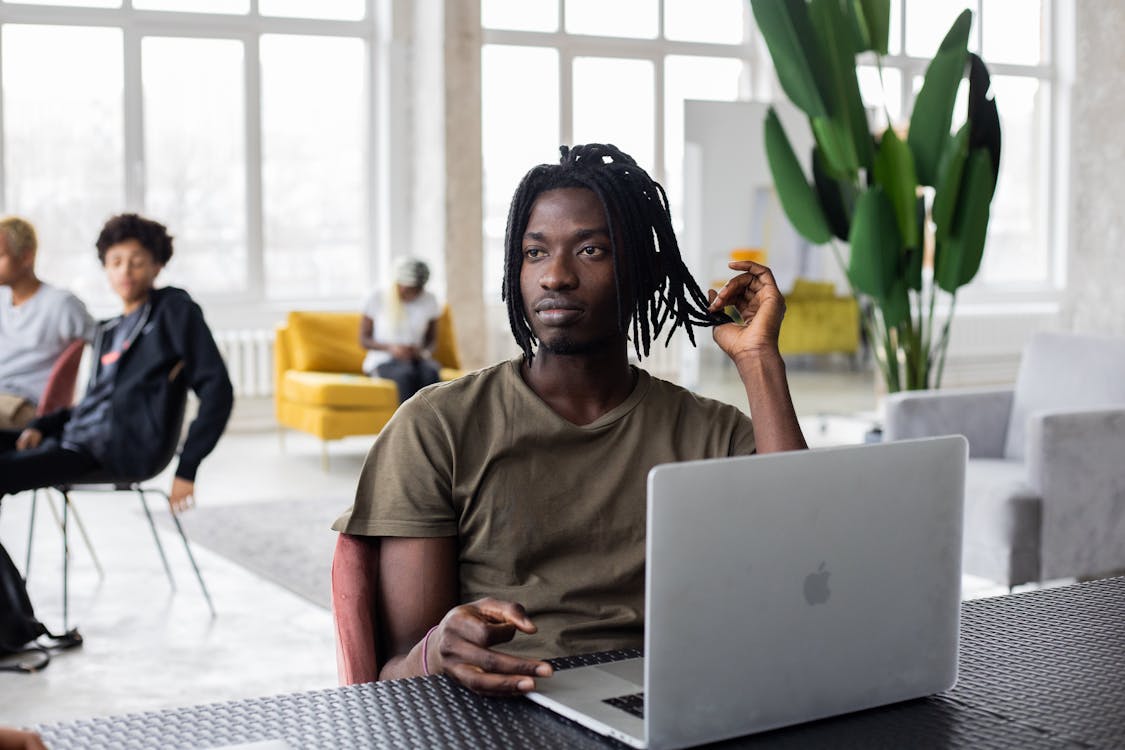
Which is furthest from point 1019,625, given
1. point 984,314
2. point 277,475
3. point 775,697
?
point 984,314

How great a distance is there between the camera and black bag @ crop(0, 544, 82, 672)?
12.7ft

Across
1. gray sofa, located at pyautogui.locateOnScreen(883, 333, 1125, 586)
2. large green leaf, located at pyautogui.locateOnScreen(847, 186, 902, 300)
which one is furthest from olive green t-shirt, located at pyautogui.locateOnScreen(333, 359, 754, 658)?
large green leaf, located at pyautogui.locateOnScreen(847, 186, 902, 300)

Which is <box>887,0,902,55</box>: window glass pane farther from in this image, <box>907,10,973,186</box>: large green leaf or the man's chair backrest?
the man's chair backrest

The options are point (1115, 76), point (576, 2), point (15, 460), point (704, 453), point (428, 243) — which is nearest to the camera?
point (704, 453)

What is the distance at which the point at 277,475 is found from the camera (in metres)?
7.17

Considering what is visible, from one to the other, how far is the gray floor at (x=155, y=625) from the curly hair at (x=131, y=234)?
3.64 ft

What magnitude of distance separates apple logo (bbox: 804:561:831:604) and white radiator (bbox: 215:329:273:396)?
7874 millimetres

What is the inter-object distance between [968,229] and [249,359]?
5.07 metres

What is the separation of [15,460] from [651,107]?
7351 millimetres

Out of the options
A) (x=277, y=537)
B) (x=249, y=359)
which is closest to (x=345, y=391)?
(x=249, y=359)

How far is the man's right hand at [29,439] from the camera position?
4.11m

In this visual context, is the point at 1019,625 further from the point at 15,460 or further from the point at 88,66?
the point at 88,66

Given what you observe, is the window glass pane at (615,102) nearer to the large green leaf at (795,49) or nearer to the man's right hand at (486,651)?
the large green leaf at (795,49)

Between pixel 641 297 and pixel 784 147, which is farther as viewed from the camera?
pixel 784 147
